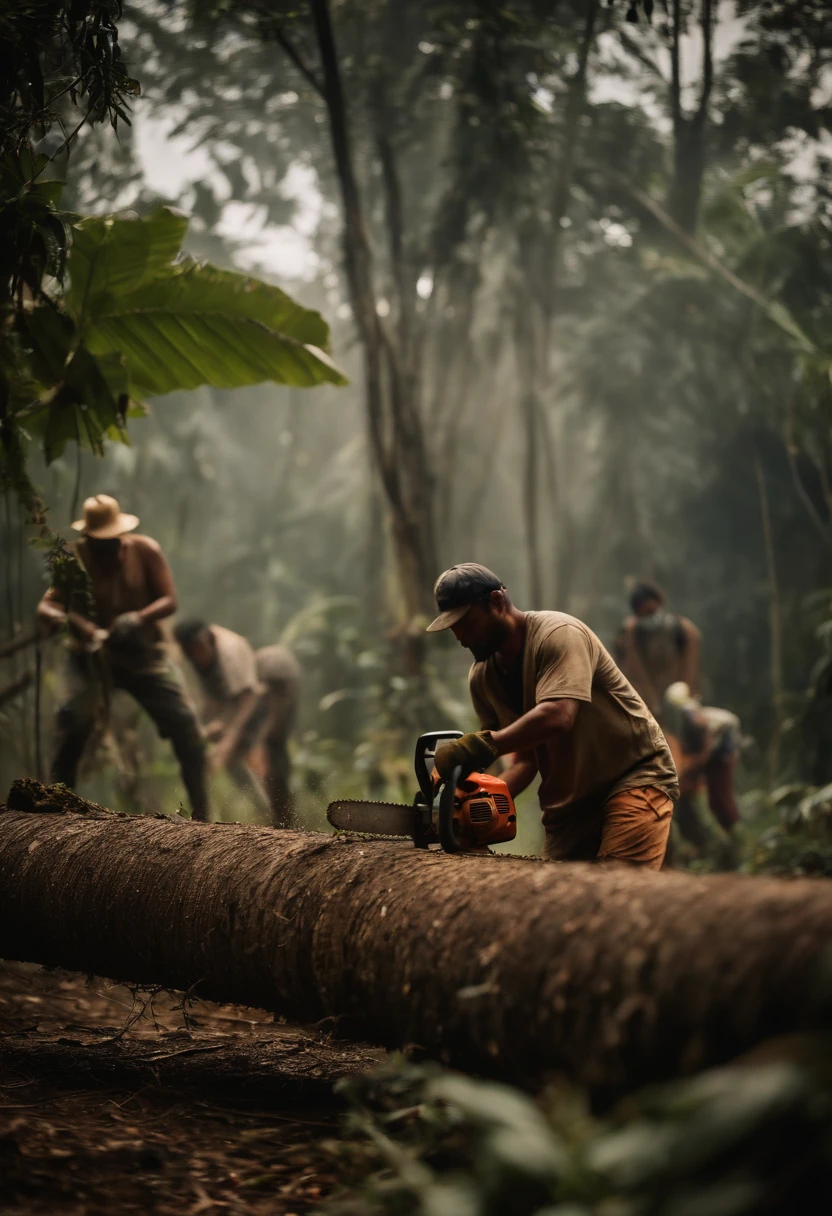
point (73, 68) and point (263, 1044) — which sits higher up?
point (73, 68)

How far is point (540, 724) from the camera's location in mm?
3375

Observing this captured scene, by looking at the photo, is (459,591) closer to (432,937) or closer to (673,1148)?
(432,937)

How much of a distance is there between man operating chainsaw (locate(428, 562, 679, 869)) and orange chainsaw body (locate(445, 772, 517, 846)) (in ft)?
0.94

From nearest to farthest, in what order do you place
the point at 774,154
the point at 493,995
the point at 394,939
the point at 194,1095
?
1. the point at 493,995
2. the point at 394,939
3. the point at 194,1095
4. the point at 774,154

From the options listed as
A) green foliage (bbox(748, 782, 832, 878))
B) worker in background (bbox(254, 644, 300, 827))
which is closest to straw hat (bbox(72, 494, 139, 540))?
worker in background (bbox(254, 644, 300, 827))

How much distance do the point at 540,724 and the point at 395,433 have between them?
6493 mm

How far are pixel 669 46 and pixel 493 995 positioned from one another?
1248 centimetres

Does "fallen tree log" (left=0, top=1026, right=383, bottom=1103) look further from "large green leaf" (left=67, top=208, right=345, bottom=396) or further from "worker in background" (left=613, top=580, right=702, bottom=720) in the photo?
"worker in background" (left=613, top=580, right=702, bottom=720)

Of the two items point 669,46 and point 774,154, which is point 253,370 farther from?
point 774,154

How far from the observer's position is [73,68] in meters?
4.72

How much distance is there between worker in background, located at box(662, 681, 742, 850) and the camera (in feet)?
29.4

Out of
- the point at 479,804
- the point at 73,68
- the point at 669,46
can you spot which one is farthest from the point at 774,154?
the point at 479,804

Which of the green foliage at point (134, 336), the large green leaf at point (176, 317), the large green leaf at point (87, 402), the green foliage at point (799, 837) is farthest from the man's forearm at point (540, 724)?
the green foliage at point (799, 837)

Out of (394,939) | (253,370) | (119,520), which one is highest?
(253,370)
